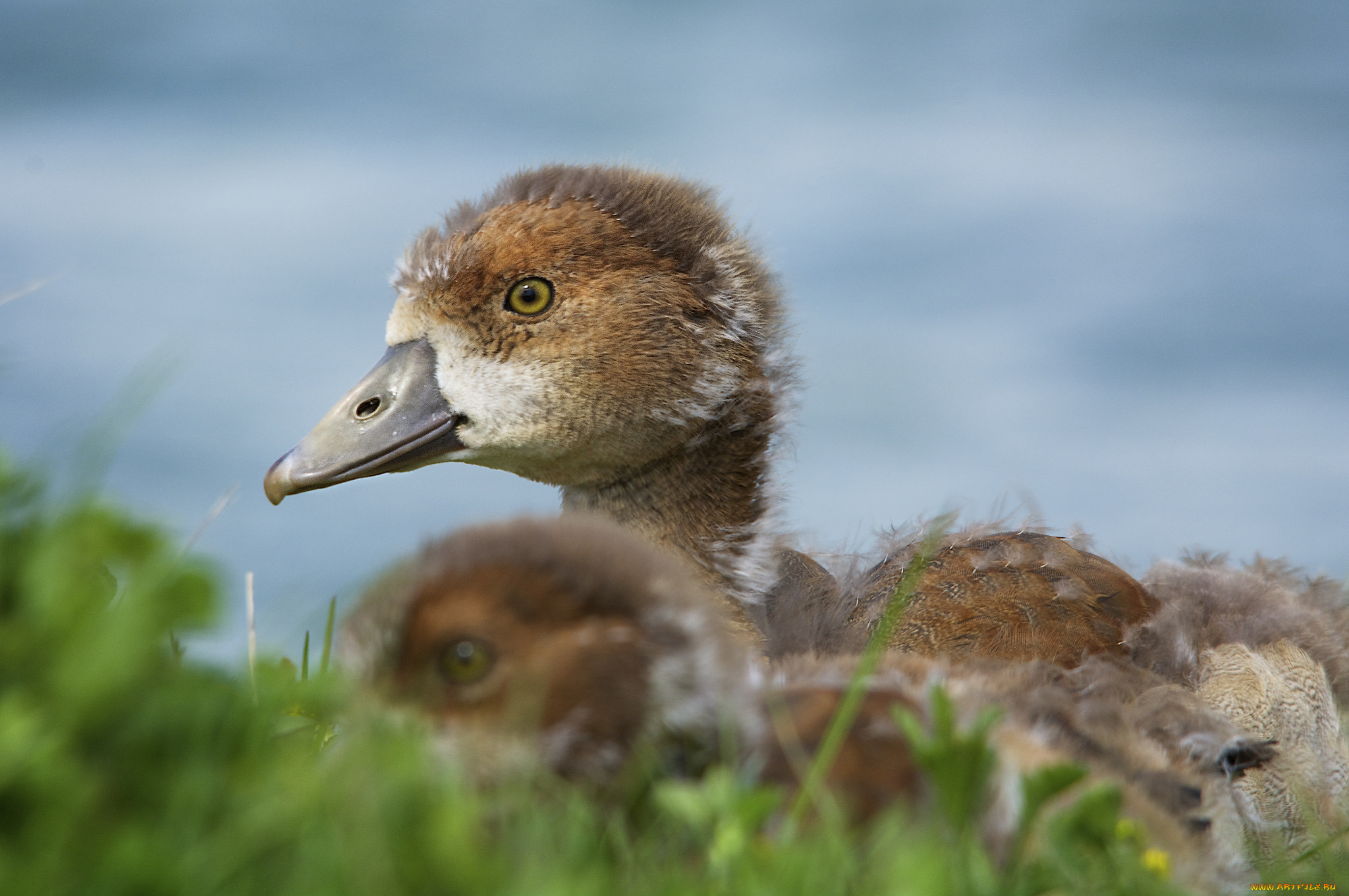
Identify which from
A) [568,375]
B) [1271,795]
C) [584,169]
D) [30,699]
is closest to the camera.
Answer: [30,699]

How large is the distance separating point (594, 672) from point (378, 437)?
85.9 inches

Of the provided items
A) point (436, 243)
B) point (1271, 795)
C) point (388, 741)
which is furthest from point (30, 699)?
point (1271, 795)

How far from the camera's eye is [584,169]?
423cm

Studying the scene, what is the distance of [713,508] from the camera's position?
13.4 feet

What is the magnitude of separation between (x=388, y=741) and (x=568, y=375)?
7.42 ft

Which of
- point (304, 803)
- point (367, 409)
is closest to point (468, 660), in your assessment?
point (304, 803)

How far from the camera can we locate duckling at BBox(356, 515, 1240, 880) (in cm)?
210

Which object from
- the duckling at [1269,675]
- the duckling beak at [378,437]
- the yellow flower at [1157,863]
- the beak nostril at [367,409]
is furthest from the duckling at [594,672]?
the beak nostril at [367,409]

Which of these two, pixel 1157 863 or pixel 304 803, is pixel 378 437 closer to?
pixel 304 803

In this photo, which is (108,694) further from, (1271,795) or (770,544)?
(1271,795)

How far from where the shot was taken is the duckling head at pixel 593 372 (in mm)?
3975

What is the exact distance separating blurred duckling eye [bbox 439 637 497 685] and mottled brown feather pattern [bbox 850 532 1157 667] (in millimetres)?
1933

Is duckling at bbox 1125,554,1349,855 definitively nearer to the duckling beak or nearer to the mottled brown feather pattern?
the mottled brown feather pattern

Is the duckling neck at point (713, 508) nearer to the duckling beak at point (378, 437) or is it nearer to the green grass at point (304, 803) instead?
the duckling beak at point (378, 437)
